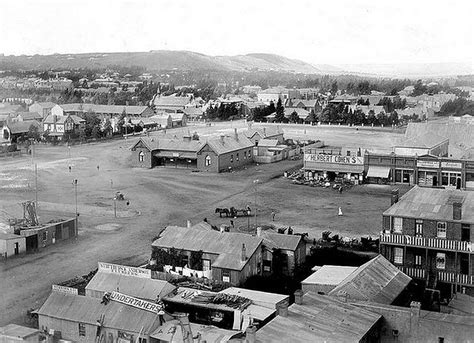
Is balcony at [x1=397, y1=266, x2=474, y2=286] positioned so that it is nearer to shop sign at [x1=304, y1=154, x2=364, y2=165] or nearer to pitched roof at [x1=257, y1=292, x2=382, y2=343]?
pitched roof at [x1=257, y1=292, x2=382, y2=343]

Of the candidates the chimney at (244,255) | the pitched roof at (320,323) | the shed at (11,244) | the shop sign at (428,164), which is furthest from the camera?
the shop sign at (428,164)

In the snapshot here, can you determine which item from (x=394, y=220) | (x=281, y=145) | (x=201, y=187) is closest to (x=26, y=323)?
(x=394, y=220)

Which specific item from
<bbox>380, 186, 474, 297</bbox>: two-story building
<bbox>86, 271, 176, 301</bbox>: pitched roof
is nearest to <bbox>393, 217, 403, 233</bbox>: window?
<bbox>380, 186, 474, 297</bbox>: two-story building

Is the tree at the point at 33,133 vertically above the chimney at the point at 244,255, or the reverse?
the tree at the point at 33,133

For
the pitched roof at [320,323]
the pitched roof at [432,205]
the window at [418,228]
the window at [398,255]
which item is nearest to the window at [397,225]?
the pitched roof at [432,205]

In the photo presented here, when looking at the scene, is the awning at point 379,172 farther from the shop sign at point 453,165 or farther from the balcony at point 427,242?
the balcony at point 427,242

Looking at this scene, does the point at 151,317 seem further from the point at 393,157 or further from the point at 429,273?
the point at 393,157
